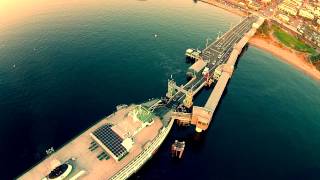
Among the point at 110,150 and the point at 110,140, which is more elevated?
the point at 110,140

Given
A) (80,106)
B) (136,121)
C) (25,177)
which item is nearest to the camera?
(25,177)

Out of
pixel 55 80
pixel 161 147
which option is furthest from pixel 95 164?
pixel 55 80

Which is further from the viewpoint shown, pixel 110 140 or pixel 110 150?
pixel 110 140

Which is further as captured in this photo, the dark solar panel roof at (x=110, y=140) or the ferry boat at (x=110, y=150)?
the dark solar panel roof at (x=110, y=140)

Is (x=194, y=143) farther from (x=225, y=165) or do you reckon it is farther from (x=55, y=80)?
(x=55, y=80)

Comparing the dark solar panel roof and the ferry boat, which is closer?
the ferry boat
